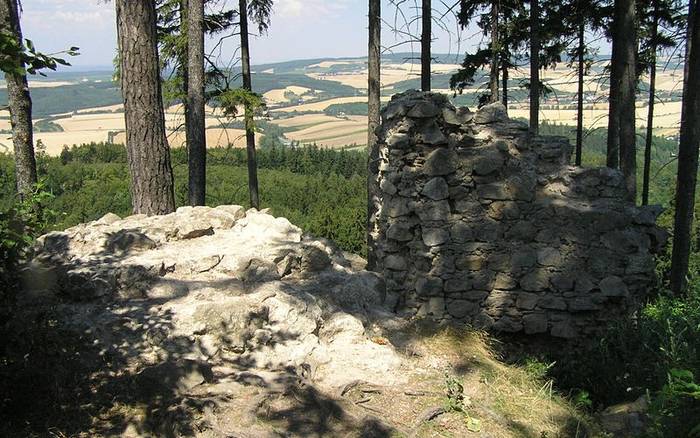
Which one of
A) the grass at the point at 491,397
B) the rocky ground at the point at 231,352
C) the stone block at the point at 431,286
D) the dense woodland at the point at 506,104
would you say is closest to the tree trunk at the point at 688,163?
the dense woodland at the point at 506,104

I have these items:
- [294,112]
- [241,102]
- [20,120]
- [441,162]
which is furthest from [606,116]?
[294,112]

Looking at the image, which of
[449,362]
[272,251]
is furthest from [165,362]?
[449,362]

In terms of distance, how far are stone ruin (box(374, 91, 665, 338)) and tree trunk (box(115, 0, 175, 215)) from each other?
10.3 feet

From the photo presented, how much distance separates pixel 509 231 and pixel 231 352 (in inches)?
152

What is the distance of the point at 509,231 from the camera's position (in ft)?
22.2

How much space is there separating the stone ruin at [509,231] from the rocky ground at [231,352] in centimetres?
102

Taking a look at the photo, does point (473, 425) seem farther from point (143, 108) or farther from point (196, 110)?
point (196, 110)

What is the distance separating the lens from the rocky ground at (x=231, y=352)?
11.9 feet

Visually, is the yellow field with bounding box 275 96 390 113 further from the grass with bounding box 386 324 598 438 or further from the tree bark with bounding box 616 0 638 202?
the grass with bounding box 386 324 598 438

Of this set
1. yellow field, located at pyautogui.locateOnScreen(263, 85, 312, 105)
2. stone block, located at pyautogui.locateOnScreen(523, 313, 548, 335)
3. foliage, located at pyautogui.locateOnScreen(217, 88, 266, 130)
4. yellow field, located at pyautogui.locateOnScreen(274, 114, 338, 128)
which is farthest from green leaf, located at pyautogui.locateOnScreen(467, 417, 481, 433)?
yellow field, located at pyautogui.locateOnScreen(263, 85, 312, 105)

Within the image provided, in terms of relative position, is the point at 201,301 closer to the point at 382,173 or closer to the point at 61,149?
the point at 382,173

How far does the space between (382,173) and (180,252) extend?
3.10 m

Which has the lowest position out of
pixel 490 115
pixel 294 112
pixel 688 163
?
pixel 688 163

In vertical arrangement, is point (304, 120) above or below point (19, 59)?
below
